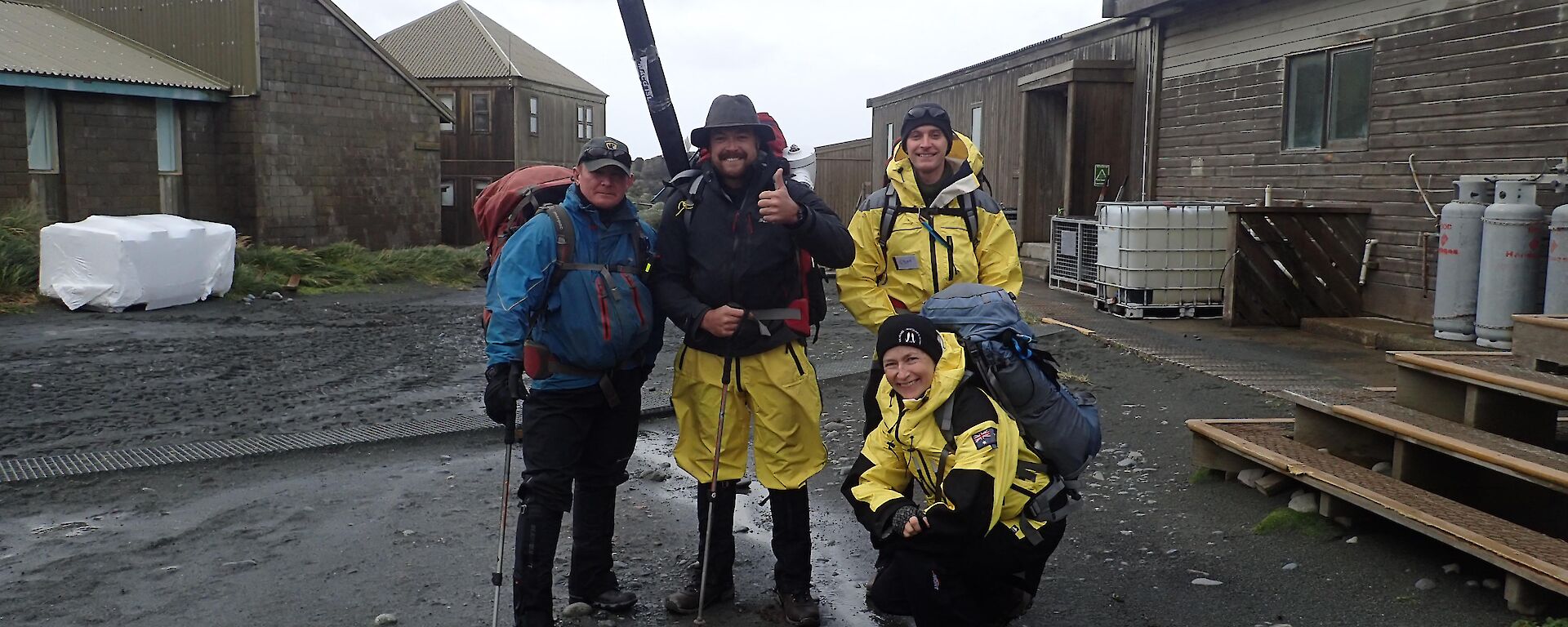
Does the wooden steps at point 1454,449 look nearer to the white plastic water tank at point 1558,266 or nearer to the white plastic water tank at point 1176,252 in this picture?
the white plastic water tank at point 1558,266

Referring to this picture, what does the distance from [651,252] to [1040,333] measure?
625cm

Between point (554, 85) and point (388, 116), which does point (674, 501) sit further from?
point (554, 85)

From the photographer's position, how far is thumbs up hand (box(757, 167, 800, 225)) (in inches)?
171

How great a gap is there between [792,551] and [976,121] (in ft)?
56.8

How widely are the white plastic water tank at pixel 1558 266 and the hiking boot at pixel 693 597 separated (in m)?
6.82

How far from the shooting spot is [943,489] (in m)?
3.80

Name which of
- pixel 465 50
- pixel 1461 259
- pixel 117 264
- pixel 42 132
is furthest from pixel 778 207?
pixel 465 50

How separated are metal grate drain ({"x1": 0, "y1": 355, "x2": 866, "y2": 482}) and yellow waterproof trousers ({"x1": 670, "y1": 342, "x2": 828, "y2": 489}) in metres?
3.53

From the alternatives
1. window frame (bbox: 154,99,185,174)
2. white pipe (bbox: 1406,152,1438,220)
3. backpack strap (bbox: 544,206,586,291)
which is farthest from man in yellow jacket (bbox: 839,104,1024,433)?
window frame (bbox: 154,99,185,174)

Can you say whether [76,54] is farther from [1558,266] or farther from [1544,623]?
[1544,623]

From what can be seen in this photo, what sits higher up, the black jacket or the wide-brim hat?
→ the wide-brim hat

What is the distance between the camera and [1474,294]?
364 inches

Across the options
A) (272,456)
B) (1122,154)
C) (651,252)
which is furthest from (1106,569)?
(1122,154)

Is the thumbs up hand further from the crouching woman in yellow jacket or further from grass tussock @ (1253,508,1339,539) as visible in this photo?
grass tussock @ (1253,508,1339,539)
